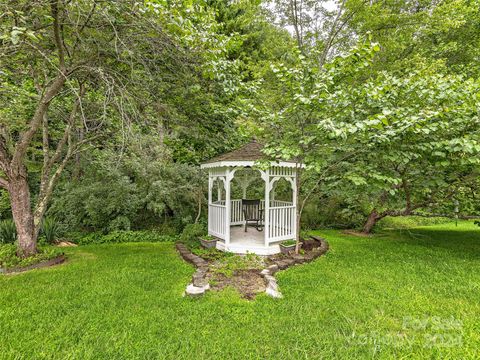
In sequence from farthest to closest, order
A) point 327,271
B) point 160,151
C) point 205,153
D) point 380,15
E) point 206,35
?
point 380,15 → point 160,151 → point 205,153 → point 327,271 → point 206,35

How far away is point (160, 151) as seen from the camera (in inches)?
313

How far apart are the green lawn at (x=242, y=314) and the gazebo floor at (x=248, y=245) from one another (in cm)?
103

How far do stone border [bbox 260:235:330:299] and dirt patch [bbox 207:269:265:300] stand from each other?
0.13 m

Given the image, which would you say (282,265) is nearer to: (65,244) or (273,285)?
(273,285)

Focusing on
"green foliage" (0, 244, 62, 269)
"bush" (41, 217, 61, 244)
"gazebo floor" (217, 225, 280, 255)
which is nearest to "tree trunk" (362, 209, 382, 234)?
"gazebo floor" (217, 225, 280, 255)

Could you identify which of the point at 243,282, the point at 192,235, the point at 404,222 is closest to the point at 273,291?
the point at 243,282

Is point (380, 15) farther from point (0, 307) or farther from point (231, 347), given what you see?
point (0, 307)

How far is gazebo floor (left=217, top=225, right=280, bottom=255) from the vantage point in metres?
5.71

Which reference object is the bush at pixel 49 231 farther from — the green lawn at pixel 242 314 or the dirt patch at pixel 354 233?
the dirt patch at pixel 354 233

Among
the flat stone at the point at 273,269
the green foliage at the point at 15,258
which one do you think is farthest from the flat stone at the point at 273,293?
the green foliage at the point at 15,258

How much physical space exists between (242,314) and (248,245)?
9.28 ft

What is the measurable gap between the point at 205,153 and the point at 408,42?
33.5 ft

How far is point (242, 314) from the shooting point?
10.1 ft

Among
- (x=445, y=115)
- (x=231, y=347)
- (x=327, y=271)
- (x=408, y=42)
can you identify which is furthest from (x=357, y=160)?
(x=408, y=42)
